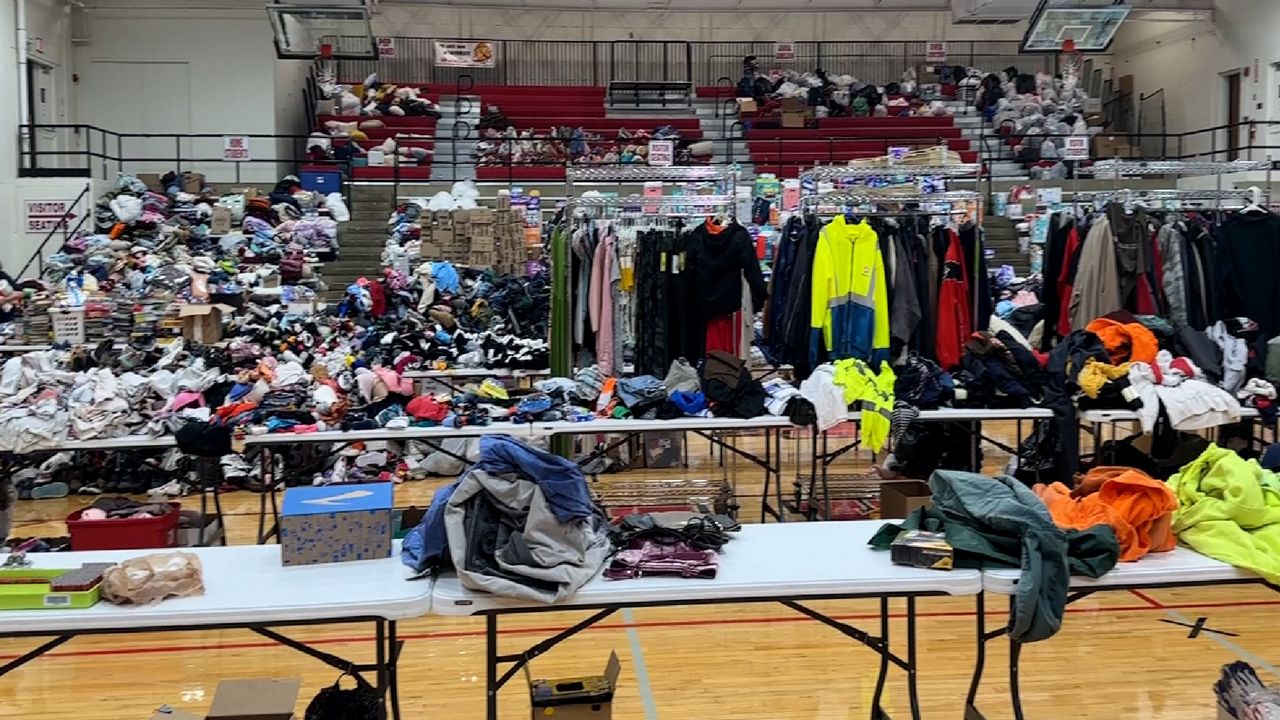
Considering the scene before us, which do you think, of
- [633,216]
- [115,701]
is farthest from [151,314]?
[115,701]

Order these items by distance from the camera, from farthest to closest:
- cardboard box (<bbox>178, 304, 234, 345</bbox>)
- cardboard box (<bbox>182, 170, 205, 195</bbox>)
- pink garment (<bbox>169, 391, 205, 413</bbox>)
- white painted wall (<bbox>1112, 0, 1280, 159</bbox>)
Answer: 1. white painted wall (<bbox>1112, 0, 1280, 159</bbox>)
2. cardboard box (<bbox>182, 170, 205, 195</bbox>)
3. cardboard box (<bbox>178, 304, 234, 345</bbox>)
4. pink garment (<bbox>169, 391, 205, 413</bbox>)

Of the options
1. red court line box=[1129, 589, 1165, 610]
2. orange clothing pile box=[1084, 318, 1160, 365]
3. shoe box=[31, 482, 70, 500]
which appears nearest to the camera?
red court line box=[1129, 589, 1165, 610]

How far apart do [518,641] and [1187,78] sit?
17093mm

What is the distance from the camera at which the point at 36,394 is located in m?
5.60

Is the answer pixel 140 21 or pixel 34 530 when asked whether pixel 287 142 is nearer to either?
pixel 140 21

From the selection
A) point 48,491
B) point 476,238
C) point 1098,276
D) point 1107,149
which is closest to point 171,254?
point 476,238

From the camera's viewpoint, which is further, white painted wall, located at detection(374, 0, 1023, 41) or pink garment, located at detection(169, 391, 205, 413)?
white painted wall, located at detection(374, 0, 1023, 41)

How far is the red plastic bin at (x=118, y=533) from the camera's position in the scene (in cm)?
434

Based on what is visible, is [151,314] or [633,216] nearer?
[633,216]

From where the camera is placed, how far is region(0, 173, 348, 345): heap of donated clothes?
898cm

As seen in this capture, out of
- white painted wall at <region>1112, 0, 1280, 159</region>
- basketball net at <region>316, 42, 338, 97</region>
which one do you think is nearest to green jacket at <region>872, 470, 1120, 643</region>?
white painted wall at <region>1112, 0, 1280, 159</region>

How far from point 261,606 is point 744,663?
7.09 feet

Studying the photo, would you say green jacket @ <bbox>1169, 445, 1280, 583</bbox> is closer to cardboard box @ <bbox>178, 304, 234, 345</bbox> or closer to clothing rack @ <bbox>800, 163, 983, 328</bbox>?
clothing rack @ <bbox>800, 163, 983, 328</bbox>

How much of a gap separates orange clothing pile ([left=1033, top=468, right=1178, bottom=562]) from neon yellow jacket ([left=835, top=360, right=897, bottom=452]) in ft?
7.09
